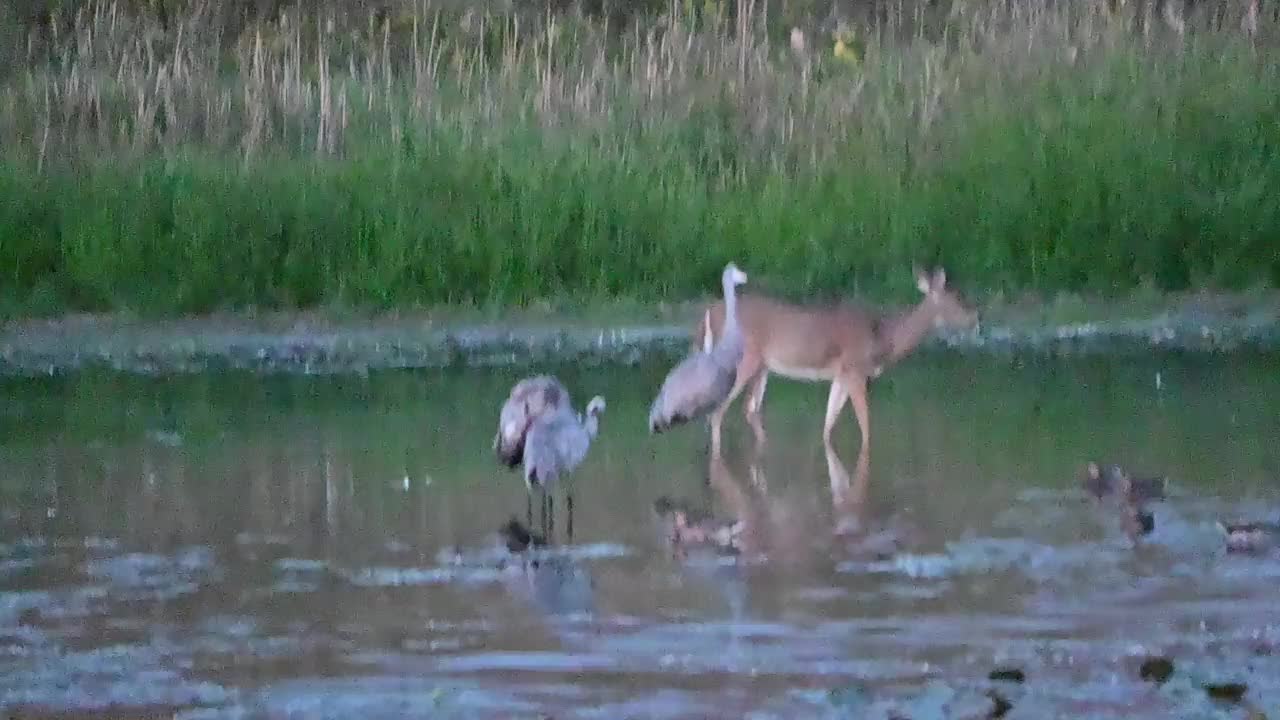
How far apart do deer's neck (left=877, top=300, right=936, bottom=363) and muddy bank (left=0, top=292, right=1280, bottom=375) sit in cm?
173

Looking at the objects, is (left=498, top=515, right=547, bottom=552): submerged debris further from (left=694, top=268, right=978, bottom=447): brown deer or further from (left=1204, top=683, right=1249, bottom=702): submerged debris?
(left=694, top=268, right=978, bottom=447): brown deer

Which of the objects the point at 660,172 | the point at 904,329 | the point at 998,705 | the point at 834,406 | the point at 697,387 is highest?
the point at 660,172

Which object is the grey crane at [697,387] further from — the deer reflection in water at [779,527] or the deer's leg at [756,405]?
the deer's leg at [756,405]

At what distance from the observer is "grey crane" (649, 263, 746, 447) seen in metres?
10.3

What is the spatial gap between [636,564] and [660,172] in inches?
334

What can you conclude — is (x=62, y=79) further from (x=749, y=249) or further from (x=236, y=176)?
(x=749, y=249)

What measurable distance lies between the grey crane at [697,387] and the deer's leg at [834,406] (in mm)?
934

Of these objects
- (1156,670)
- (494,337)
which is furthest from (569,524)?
(494,337)

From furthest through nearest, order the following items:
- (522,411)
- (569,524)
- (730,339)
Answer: (730,339) < (569,524) < (522,411)

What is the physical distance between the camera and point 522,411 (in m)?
9.12

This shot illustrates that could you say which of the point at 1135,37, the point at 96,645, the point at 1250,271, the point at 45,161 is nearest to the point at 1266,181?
the point at 1250,271

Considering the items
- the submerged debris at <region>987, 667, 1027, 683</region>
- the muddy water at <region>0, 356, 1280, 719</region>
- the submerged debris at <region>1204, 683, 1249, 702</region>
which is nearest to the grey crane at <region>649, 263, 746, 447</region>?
the muddy water at <region>0, 356, 1280, 719</region>

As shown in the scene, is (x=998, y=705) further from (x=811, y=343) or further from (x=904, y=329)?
(x=904, y=329)

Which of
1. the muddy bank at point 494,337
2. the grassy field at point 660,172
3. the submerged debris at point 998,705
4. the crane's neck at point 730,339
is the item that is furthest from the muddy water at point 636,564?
the grassy field at point 660,172
